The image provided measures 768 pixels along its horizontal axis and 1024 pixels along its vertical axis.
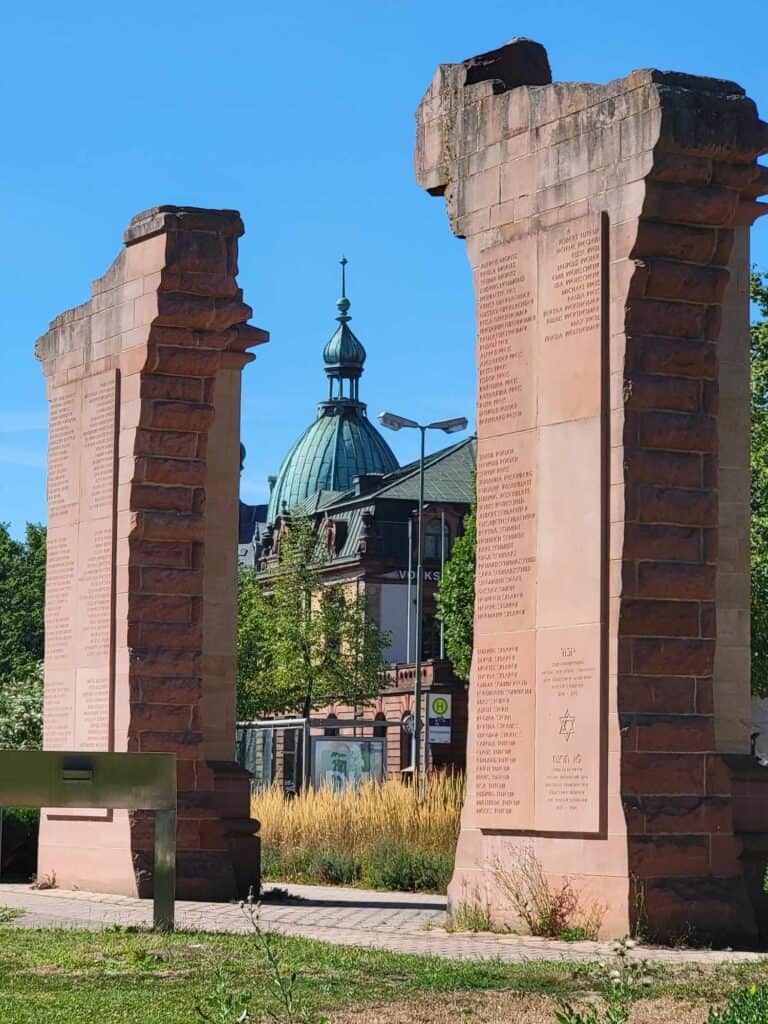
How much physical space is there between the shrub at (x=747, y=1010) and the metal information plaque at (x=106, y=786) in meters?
5.96

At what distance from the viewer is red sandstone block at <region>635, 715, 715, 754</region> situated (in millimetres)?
14453

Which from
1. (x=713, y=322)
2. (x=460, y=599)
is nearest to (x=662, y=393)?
(x=713, y=322)

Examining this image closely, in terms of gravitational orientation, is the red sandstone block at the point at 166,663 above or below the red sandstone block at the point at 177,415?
below

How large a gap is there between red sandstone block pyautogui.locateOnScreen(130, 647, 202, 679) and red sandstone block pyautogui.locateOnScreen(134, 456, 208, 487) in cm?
158

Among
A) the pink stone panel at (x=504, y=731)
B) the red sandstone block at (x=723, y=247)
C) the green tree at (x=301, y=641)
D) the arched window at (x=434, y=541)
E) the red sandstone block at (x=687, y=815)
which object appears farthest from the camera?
the arched window at (x=434, y=541)

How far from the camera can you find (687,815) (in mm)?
14461

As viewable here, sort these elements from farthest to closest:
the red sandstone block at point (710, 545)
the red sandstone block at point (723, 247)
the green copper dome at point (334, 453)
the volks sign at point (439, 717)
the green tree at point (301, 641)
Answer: the green copper dome at point (334, 453), the green tree at point (301, 641), the volks sign at point (439, 717), the red sandstone block at point (723, 247), the red sandstone block at point (710, 545)

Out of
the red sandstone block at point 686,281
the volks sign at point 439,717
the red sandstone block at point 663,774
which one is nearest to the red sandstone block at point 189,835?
the red sandstone block at point 663,774

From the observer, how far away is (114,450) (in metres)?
20.4

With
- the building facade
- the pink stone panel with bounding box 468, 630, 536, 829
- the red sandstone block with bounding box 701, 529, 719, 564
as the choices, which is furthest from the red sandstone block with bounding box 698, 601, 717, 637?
the building facade

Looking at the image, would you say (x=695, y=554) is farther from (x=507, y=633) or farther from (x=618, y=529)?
(x=507, y=633)

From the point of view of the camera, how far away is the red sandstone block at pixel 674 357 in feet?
48.2

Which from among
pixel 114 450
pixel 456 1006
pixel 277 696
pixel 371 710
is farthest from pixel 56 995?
pixel 371 710

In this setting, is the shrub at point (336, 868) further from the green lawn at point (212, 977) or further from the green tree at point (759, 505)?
the green tree at point (759, 505)
